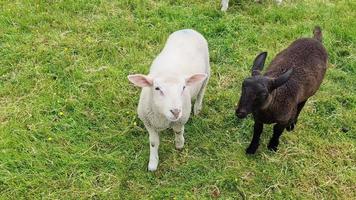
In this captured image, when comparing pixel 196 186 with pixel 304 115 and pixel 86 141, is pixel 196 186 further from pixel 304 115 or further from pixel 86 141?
pixel 304 115

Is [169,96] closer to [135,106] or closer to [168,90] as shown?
[168,90]

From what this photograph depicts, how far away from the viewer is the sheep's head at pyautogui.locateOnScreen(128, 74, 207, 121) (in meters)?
4.44

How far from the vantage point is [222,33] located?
7.47 m

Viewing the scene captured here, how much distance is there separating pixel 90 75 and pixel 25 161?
66.1 inches

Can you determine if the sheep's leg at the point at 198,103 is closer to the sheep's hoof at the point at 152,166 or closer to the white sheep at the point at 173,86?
the white sheep at the point at 173,86

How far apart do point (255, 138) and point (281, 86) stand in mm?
727

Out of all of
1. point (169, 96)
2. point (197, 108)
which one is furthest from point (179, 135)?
point (169, 96)

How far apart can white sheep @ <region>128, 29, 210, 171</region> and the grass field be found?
421mm

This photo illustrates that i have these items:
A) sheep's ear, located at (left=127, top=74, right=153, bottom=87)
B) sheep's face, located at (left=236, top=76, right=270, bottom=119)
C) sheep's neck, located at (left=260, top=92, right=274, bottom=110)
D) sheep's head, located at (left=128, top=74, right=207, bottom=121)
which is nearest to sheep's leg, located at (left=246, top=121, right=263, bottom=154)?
sheep's neck, located at (left=260, top=92, right=274, bottom=110)

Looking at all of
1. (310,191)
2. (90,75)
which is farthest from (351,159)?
(90,75)

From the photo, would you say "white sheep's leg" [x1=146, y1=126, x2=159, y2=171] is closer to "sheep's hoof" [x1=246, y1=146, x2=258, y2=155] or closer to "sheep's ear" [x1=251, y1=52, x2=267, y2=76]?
"sheep's hoof" [x1=246, y1=146, x2=258, y2=155]

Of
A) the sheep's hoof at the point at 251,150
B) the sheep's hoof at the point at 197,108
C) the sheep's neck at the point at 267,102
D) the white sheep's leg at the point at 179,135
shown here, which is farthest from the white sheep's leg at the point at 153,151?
the sheep's neck at the point at 267,102

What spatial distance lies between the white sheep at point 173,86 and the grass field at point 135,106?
0.42 meters

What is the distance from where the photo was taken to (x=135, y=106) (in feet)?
20.0
